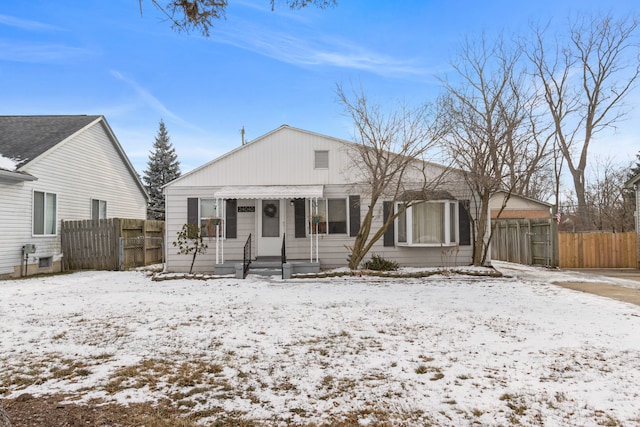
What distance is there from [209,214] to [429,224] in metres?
6.76

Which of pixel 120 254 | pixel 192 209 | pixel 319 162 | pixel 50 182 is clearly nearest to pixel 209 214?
pixel 192 209

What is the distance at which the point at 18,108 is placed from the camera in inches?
744

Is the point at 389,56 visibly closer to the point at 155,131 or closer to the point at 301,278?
the point at 301,278

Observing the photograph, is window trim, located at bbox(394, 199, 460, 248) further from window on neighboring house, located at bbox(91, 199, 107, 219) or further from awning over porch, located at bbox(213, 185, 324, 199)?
window on neighboring house, located at bbox(91, 199, 107, 219)

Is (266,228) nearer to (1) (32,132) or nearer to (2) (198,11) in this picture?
(2) (198,11)

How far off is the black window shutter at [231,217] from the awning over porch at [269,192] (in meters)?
0.49

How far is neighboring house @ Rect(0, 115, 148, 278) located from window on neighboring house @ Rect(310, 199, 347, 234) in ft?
28.2

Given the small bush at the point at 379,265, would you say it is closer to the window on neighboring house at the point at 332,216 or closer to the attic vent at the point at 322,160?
the window on neighboring house at the point at 332,216

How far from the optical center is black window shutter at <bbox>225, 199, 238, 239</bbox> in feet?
40.1

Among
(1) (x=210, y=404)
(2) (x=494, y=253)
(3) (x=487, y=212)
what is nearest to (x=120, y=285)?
(1) (x=210, y=404)

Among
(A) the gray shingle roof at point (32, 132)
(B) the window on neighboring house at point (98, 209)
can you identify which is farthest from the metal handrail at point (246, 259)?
(B) the window on neighboring house at point (98, 209)

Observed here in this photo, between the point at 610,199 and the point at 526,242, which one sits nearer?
the point at 526,242

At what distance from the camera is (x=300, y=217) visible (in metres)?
12.2

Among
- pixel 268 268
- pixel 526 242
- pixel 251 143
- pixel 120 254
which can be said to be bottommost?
pixel 268 268
